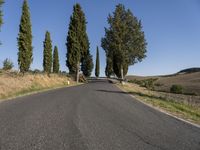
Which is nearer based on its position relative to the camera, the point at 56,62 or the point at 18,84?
the point at 18,84

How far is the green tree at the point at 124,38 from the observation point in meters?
53.2

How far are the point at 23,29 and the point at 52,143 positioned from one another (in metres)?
30.8

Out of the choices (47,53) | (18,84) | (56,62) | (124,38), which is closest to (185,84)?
(124,38)

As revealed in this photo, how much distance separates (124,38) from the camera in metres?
54.5

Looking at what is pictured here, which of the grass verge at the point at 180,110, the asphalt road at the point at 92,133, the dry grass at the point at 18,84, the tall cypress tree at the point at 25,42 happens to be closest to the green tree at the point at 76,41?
the dry grass at the point at 18,84

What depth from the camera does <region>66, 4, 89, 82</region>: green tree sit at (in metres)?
54.9

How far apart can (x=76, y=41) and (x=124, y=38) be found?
8479mm

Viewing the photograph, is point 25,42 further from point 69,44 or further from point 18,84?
point 69,44

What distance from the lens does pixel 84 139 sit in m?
7.54

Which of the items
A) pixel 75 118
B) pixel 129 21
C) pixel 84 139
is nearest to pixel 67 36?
pixel 129 21

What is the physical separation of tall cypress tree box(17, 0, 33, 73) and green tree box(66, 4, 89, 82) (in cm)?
1836

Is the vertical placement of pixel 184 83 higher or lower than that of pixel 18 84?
lower

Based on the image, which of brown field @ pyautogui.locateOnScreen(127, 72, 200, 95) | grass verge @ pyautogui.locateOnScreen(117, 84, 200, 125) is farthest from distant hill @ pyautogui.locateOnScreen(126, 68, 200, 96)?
grass verge @ pyautogui.locateOnScreen(117, 84, 200, 125)

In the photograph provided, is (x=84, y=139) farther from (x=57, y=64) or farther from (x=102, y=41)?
(x=57, y=64)
